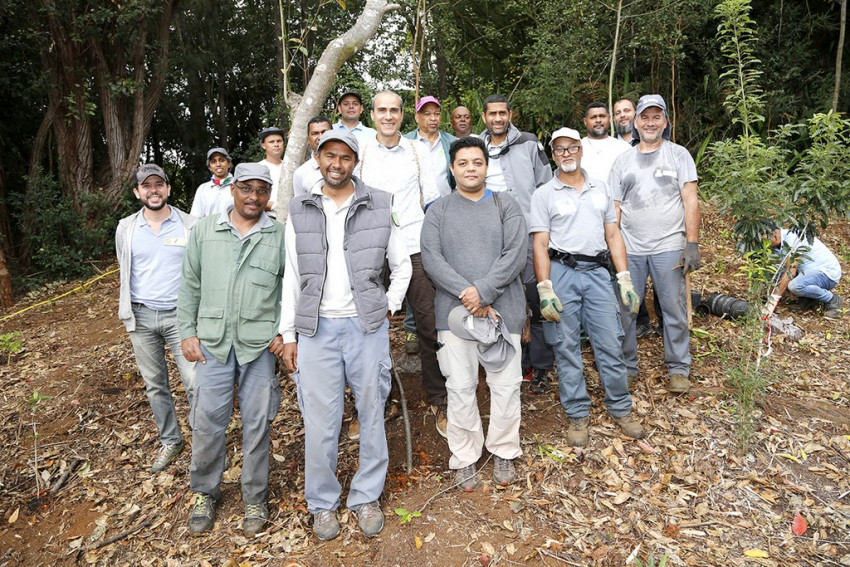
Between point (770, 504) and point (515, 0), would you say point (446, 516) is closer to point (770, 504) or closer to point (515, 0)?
point (770, 504)

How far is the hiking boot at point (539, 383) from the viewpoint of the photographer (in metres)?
4.49

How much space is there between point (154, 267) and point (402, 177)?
6.15ft

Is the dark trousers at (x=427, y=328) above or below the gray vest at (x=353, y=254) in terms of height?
below

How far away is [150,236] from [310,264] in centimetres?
160

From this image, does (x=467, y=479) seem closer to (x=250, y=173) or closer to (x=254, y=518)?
(x=254, y=518)

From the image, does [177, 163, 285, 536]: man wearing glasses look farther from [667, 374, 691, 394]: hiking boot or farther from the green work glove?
[667, 374, 691, 394]: hiking boot

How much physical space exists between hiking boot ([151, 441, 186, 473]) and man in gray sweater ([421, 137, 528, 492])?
2158 millimetres

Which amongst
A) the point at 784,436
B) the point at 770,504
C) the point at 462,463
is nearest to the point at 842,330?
the point at 784,436

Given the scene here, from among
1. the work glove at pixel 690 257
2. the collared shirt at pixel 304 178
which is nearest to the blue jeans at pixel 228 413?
the collared shirt at pixel 304 178

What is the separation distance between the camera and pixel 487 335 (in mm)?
3219

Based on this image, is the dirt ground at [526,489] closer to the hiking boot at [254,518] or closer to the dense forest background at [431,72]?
the hiking boot at [254,518]

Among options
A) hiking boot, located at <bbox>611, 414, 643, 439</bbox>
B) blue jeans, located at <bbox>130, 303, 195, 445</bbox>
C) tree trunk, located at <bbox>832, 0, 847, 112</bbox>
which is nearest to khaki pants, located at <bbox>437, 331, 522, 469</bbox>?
hiking boot, located at <bbox>611, 414, 643, 439</bbox>

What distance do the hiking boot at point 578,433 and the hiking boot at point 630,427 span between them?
0.29 m

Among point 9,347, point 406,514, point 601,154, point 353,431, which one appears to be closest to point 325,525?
point 406,514
